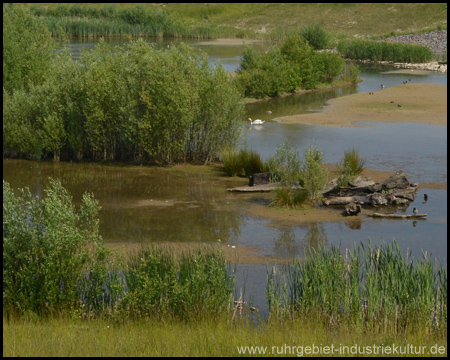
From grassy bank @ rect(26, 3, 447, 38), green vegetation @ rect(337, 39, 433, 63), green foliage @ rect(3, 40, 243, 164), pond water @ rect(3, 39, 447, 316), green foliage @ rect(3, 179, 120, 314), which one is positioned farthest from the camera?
grassy bank @ rect(26, 3, 447, 38)

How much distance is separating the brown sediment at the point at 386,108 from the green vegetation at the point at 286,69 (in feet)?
13.4

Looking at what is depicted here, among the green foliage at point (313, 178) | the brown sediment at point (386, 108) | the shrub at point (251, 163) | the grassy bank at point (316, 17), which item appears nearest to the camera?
the green foliage at point (313, 178)

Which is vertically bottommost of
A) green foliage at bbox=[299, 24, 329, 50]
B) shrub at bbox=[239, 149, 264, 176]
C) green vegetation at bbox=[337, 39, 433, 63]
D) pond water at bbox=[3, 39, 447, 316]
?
pond water at bbox=[3, 39, 447, 316]

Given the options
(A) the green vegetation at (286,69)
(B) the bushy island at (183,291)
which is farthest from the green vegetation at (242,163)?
(A) the green vegetation at (286,69)

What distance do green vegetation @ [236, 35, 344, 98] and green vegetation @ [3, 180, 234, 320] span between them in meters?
29.4

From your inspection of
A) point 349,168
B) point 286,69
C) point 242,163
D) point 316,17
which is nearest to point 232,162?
point 242,163

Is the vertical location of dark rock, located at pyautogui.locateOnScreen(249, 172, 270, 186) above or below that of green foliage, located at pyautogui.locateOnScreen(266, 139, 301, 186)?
below

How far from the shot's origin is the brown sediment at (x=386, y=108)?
33.6m

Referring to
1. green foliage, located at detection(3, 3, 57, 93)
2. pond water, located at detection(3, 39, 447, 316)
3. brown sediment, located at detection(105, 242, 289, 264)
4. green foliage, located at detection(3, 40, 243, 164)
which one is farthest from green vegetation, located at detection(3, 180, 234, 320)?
green foliage, located at detection(3, 3, 57, 93)

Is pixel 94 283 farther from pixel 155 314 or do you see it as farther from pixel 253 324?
pixel 253 324

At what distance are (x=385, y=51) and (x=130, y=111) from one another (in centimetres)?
4622

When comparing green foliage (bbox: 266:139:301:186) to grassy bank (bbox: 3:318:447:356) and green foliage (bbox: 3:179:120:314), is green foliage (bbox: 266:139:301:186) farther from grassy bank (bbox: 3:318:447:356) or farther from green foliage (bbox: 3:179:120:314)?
grassy bank (bbox: 3:318:447:356)

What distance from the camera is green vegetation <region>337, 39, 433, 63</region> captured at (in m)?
62.2

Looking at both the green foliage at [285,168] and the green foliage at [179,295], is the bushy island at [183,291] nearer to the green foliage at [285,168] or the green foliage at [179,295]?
the green foliage at [179,295]
